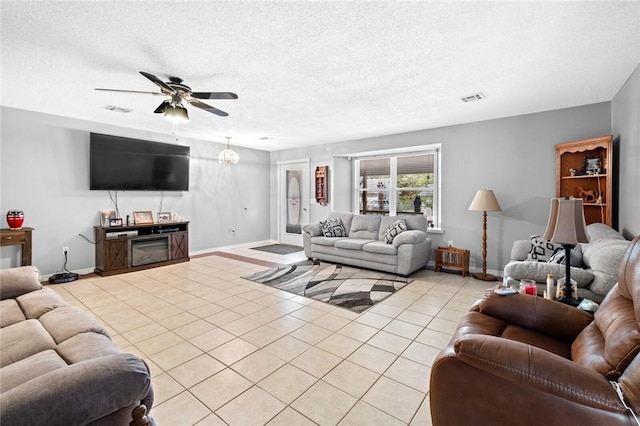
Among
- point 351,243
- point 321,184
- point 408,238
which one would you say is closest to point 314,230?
point 351,243

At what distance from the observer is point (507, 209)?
4609mm

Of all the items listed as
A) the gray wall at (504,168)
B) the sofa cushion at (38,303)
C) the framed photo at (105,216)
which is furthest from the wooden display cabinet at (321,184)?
the sofa cushion at (38,303)

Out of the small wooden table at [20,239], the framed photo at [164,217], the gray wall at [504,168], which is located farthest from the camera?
the framed photo at [164,217]

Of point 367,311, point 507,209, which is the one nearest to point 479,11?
point 367,311

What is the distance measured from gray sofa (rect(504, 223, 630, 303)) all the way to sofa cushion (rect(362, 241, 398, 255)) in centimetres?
184

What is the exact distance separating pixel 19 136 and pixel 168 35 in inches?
Answer: 149

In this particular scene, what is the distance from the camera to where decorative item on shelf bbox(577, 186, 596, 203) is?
3.81 metres

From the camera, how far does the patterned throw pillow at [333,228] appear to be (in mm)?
5786

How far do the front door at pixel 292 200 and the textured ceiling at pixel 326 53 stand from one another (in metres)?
3.42

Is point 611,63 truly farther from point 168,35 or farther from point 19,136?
point 19,136

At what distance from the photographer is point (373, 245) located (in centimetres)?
489

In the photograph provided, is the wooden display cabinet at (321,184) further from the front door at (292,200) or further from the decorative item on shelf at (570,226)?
the decorative item on shelf at (570,226)

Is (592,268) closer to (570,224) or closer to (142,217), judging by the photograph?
(570,224)

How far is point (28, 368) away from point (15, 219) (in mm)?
4125
